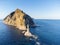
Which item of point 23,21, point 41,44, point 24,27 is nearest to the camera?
point 41,44

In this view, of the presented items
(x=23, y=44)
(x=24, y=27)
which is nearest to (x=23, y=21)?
(x=24, y=27)

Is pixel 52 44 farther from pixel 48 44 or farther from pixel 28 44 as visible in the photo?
pixel 28 44

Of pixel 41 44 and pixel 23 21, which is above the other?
pixel 23 21

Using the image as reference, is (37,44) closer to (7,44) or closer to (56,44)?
(56,44)

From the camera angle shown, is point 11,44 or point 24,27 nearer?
point 11,44

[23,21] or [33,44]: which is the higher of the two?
[23,21]

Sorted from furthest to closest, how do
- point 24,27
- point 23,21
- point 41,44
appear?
point 23,21 < point 24,27 < point 41,44

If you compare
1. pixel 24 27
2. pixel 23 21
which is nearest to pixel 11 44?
pixel 24 27

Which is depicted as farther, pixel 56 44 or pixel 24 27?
pixel 24 27
